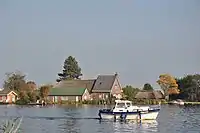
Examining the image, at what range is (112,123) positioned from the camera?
4728 centimetres

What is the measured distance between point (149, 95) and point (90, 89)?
14.8 metres

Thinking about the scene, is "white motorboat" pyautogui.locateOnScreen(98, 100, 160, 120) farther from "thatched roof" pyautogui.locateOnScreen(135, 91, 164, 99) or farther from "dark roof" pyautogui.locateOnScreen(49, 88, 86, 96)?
"thatched roof" pyautogui.locateOnScreen(135, 91, 164, 99)

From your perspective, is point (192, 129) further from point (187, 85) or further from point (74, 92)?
point (187, 85)

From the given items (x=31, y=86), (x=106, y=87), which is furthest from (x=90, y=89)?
(x=31, y=86)

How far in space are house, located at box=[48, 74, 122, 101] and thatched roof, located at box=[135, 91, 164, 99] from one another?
5.37 m

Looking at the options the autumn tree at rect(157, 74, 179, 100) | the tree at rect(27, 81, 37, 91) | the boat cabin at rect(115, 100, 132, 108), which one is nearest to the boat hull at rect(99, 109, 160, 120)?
the boat cabin at rect(115, 100, 132, 108)

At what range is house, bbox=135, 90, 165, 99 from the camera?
358 ft

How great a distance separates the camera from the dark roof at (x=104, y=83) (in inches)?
4217

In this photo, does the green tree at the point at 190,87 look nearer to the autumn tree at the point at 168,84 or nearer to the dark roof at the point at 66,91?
the autumn tree at the point at 168,84

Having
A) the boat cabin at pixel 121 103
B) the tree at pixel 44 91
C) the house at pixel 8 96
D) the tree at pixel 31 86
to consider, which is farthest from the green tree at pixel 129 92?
the boat cabin at pixel 121 103

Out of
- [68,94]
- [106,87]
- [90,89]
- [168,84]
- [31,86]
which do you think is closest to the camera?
[68,94]

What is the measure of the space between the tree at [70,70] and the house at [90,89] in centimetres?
3146

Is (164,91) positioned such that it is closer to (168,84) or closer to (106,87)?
(168,84)

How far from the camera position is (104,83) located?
10856 centimetres
